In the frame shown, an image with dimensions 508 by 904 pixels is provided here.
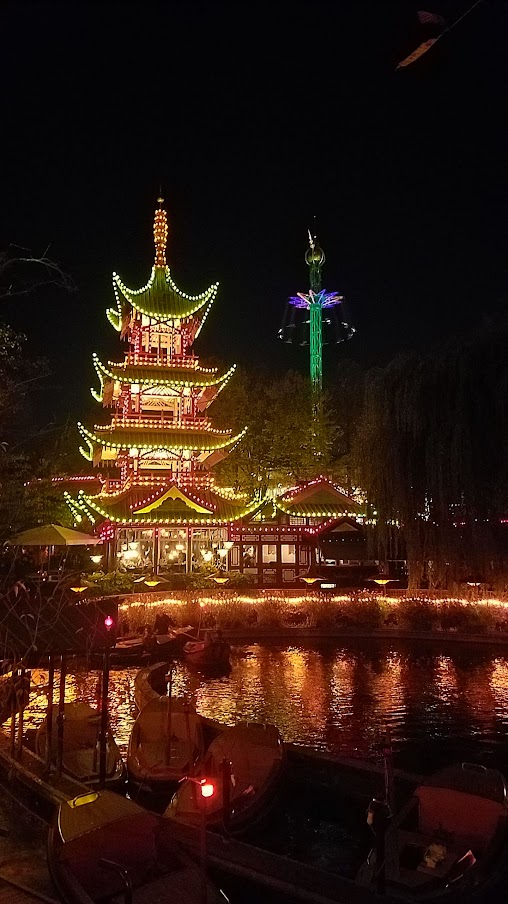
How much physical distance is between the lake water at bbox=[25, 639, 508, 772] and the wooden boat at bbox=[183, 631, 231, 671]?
0.40 metres

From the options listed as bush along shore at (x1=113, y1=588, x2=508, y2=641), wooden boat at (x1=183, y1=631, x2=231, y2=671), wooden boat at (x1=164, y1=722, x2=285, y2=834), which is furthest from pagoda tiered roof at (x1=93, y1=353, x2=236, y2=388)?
wooden boat at (x1=164, y1=722, x2=285, y2=834)

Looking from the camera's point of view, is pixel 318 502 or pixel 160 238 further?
pixel 160 238

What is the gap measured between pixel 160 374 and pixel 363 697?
22.4m

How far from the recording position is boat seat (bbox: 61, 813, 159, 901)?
700cm

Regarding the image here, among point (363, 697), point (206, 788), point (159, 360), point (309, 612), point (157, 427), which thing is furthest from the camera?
point (159, 360)

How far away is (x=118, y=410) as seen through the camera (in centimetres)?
3606

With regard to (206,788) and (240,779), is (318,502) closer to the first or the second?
(240,779)

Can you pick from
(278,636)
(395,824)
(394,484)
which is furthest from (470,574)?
(395,824)

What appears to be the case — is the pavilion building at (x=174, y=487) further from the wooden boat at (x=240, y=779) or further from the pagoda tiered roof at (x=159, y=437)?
the wooden boat at (x=240, y=779)

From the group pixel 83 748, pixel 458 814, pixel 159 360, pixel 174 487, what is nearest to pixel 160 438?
pixel 174 487

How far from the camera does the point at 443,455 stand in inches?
820

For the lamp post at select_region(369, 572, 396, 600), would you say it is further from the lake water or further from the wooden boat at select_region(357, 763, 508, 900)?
the wooden boat at select_region(357, 763, 508, 900)

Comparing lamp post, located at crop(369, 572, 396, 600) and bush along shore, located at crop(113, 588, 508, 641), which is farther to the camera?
lamp post, located at crop(369, 572, 396, 600)

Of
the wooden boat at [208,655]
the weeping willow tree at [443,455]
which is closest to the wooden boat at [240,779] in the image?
the wooden boat at [208,655]
